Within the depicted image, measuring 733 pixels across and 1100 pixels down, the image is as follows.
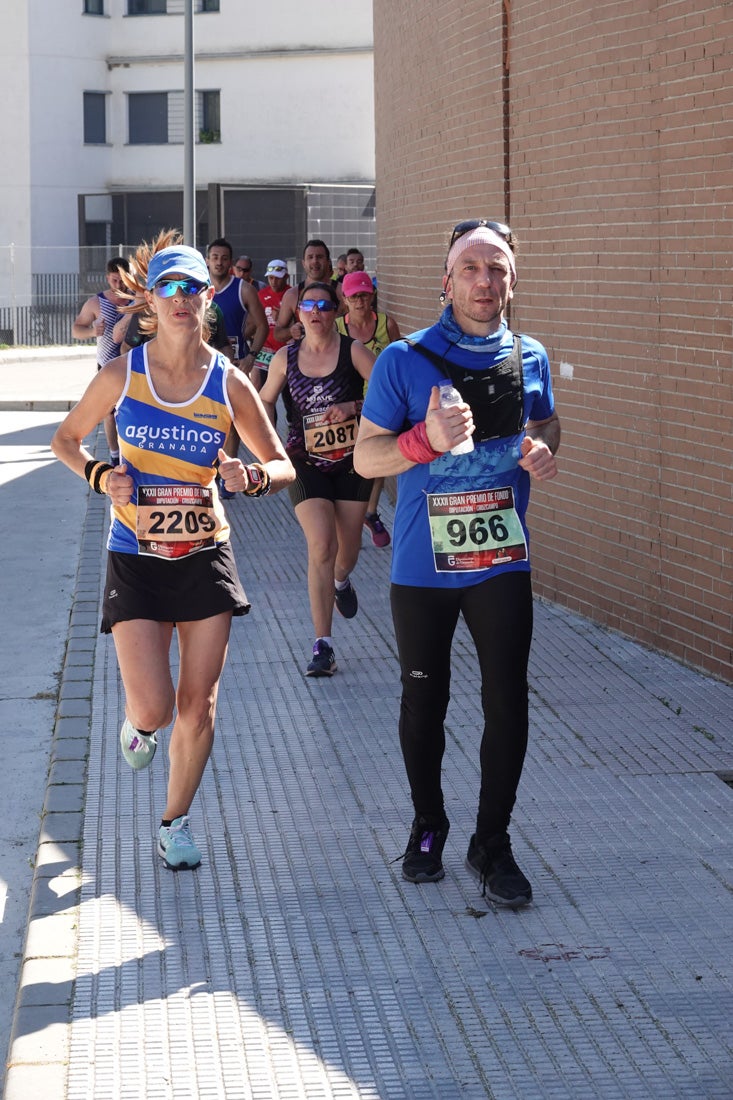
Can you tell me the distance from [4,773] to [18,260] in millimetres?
40531

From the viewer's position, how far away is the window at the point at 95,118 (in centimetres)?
4869

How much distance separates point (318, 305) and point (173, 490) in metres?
3.31

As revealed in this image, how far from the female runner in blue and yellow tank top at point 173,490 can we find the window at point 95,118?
45.0 metres

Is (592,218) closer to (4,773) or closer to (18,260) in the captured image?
(4,773)

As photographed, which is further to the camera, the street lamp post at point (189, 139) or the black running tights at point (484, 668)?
the street lamp post at point (189, 139)

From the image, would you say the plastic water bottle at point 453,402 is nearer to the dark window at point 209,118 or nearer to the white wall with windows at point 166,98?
the white wall with windows at point 166,98

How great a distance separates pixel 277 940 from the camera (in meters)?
5.05

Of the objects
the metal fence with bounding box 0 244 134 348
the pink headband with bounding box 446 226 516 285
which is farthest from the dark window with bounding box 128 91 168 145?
the pink headband with bounding box 446 226 516 285

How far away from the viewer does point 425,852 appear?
5523mm

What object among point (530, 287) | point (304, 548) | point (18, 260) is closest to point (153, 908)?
point (530, 287)

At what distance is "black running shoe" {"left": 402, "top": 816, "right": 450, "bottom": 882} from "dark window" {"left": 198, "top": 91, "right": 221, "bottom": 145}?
44212 millimetres

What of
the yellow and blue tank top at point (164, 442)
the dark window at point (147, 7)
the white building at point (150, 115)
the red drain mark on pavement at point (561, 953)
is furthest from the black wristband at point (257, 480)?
the dark window at point (147, 7)

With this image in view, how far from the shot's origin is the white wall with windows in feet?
152

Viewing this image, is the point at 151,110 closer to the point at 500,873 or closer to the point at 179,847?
the point at 179,847
